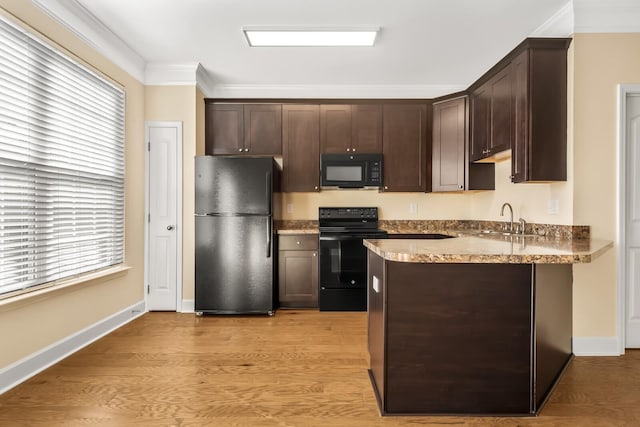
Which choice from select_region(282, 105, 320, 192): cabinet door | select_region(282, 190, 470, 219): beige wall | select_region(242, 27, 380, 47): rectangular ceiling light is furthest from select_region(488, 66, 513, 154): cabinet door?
select_region(282, 105, 320, 192): cabinet door

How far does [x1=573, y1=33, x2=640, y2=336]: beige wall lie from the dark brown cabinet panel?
8.19 feet

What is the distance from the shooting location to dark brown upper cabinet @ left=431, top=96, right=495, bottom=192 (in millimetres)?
3842

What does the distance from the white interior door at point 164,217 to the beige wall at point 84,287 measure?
0.11 m

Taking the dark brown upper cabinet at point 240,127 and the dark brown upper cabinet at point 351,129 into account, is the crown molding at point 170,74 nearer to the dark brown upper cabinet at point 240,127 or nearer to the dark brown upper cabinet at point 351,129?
the dark brown upper cabinet at point 240,127

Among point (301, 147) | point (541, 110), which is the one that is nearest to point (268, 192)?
point (301, 147)

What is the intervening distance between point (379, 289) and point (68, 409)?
1909 mm

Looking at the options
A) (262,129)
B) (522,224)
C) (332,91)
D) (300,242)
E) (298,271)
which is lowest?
(298,271)

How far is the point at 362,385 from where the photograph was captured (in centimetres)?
214

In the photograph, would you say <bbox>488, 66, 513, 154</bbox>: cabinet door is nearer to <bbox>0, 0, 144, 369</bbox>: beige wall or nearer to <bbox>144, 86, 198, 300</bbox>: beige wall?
<bbox>144, 86, 198, 300</bbox>: beige wall

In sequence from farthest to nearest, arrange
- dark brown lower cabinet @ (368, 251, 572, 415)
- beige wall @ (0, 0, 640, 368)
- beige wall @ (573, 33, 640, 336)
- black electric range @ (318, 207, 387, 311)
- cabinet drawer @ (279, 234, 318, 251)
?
cabinet drawer @ (279, 234, 318, 251), black electric range @ (318, 207, 387, 311), beige wall @ (573, 33, 640, 336), beige wall @ (0, 0, 640, 368), dark brown lower cabinet @ (368, 251, 572, 415)

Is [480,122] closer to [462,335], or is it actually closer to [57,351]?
[462,335]

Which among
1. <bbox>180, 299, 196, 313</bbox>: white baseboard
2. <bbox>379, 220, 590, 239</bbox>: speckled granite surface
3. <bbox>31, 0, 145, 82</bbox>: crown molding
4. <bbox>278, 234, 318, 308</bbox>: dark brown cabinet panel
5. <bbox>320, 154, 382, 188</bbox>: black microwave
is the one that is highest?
<bbox>31, 0, 145, 82</bbox>: crown molding

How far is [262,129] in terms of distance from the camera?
13.8 feet

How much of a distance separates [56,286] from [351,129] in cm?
336
